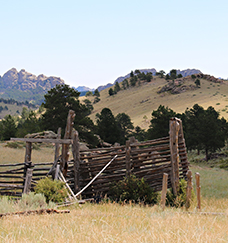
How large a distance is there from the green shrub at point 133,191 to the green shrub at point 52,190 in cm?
177

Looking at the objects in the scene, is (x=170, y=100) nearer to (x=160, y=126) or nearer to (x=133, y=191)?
(x=160, y=126)

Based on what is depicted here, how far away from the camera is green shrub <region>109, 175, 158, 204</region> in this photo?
7.81m

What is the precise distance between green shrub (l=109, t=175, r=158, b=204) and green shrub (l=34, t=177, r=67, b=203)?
1765mm

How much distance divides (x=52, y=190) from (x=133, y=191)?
8.33 feet

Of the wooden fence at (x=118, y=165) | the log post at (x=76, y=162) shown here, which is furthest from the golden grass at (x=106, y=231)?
the log post at (x=76, y=162)

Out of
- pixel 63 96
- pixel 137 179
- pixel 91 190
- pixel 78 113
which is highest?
pixel 63 96

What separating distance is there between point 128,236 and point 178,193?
5.01 meters

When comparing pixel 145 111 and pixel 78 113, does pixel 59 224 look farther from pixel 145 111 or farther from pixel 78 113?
pixel 145 111

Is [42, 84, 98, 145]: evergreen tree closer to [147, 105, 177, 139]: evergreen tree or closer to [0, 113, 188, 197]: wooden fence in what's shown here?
[147, 105, 177, 139]: evergreen tree

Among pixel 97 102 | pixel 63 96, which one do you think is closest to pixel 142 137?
pixel 63 96

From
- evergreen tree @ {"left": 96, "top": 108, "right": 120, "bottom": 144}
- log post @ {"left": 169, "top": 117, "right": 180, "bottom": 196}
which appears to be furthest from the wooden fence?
evergreen tree @ {"left": 96, "top": 108, "right": 120, "bottom": 144}

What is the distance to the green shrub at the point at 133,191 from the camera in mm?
7809

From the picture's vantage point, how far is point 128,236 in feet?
11.3

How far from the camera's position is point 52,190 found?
7.15 m
